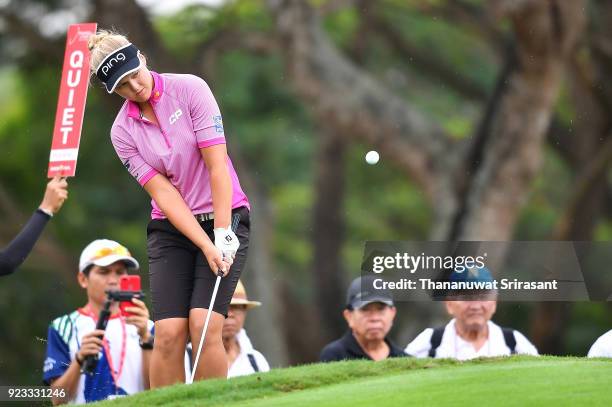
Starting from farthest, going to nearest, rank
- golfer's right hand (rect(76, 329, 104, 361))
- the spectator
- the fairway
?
golfer's right hand (rect(76, 329, 104, 361)) < the spectator < the fairway

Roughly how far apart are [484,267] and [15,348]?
53.6 feet

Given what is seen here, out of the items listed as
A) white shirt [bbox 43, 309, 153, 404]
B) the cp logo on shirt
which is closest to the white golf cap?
white shirt [bbox 43, 309, 153, 404]

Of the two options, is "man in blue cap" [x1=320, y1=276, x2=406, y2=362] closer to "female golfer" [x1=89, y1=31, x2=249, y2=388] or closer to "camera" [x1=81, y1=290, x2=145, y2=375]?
"camera" [x1=81, y1=290, x2=145, y2=375]

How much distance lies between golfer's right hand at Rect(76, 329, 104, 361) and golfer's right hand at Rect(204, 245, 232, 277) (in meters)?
1.25

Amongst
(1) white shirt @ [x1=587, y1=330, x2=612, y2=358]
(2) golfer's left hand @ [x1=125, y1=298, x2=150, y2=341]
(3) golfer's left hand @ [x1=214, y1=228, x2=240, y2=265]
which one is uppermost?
(2) golfer's left hand @ [x1=125, y1=298, x2=150, y2=341]

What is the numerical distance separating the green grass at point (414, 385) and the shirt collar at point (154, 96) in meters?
1.58

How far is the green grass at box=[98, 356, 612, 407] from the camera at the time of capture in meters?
6.30

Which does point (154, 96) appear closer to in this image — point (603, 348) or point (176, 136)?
point (176, 136)

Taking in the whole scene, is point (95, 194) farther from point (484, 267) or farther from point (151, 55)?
point (484, 267)

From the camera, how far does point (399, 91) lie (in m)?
29.1

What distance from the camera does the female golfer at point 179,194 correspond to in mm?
7227

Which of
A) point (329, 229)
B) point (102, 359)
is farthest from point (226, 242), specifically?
point (329, 229)

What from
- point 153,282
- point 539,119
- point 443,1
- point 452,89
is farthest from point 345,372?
point 452,89

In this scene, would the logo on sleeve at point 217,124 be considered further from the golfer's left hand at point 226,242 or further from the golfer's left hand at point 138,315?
the golfer's left hand at point 138,315
